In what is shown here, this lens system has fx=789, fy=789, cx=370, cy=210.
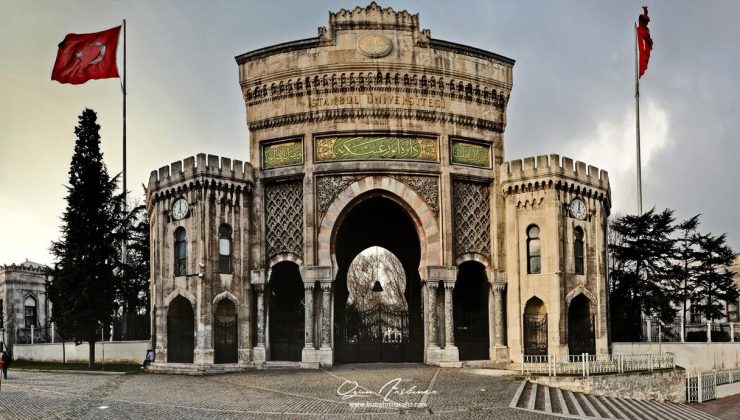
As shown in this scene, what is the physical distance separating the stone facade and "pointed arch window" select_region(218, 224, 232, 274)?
28.1m

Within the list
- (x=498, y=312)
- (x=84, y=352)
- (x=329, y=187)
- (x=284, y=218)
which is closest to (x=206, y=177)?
(x=284, y=218)

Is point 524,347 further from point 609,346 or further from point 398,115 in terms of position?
point 398,115

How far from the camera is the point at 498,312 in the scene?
98.9 ft

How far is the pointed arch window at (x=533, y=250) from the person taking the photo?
98.6 ft

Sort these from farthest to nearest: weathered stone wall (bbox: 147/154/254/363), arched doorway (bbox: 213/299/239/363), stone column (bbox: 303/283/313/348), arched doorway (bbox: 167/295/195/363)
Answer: arched doorway (bbox: 167/295/195/363)
stone column (bbox: 303/283/313/348)
arched doorway (bbox: 213/299/239/363)
weathered stone wall (bbox: 147/154/254/363)

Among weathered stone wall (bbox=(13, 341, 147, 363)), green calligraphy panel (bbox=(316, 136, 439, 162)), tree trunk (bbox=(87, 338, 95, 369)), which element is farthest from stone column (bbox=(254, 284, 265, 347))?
tree trunk (bbox=(87, 338, 95, 369))

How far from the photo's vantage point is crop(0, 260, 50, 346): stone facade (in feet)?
174

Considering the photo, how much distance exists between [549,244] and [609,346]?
5.03 m

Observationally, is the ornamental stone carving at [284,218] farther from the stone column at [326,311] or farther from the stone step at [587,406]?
the stone step at [587,406]

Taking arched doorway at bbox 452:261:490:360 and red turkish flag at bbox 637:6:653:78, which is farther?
red turkish flag at bbox 637:6:653:78

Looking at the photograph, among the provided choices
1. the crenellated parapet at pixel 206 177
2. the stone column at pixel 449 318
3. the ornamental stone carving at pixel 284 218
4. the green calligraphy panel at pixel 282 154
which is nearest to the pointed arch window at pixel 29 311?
the crenellated parapet at pixel 206 177

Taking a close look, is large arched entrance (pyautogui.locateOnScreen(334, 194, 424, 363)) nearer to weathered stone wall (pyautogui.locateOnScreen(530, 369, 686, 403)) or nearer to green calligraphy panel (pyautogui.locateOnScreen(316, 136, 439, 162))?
green calligraphy panel (pyautogui.locateOnScreen(316, 136, 439, 162))

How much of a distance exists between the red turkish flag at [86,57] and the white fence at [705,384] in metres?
29.1

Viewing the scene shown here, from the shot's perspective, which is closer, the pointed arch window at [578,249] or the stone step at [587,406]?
the stone step at [587,406]
